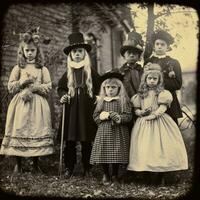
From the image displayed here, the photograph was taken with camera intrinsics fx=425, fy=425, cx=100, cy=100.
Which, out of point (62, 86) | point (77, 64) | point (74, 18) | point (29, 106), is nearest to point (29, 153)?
point (29, 106)

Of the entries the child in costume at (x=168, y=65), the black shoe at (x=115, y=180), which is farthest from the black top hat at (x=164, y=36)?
the black shoe at (x=115, y=180)

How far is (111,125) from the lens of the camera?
3.39 meters

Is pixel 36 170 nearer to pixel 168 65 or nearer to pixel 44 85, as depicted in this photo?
pixel 44 85

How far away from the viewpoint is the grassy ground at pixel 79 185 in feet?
10.8

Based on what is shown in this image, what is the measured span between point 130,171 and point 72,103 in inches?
29.1

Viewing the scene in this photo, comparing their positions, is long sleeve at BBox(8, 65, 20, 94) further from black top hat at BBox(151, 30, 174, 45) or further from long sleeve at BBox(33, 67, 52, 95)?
black top hat at BBox(151, 30, 174, 45)

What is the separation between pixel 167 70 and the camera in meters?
3.36

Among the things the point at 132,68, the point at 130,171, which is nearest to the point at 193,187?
the point at 130,171

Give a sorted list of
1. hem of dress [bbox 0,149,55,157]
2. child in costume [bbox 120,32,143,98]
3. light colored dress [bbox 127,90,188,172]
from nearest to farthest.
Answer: light colored dress [bbox 127,90,188,172], child in costume [bbox 120,32,143,98], hem of dress [bbox 0,149,55,157]

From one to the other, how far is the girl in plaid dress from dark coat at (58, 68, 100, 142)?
0.06m

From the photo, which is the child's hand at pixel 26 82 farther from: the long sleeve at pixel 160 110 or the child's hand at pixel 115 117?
the long sleeve at pixel 160 110

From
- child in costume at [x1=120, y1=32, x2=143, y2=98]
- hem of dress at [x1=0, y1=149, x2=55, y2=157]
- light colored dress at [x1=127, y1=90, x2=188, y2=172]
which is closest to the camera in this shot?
light colored dress at [x1=127, y1=90, x2=188, y2=172]

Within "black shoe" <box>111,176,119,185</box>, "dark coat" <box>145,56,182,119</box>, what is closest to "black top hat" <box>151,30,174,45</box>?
"dark coat" <box>145,56,182,119</box>

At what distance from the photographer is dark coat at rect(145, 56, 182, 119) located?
3.35m
